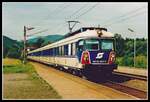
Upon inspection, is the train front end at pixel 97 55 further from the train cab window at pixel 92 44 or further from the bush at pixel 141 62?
the bush at pixel 141 62

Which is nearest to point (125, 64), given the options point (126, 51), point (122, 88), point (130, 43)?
point (126, 51)

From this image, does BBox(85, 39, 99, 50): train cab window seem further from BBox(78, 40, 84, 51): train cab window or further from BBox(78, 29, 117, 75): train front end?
BBox(78, 40, 84, 51): train cab window

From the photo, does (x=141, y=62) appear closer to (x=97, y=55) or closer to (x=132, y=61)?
(x=132, y=61)

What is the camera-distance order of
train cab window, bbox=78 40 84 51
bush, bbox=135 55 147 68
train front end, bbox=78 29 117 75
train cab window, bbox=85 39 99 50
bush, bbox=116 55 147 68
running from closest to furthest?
train front end, bbox=78 29 117 75 → train cab window, bbox=85 39 99 50 → train cab window, bbox=78 40 84 51 → bush, bbox=135 55 147 68 → bush, bbox=116 55 147 68

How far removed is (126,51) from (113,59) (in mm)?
32478

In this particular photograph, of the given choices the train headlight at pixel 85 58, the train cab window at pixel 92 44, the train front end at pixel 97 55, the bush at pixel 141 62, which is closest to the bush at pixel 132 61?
the bush at pixel 141 62

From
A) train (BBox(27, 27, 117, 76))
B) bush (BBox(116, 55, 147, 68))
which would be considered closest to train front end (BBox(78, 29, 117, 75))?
train (BBox(27, 27, 117, 76))

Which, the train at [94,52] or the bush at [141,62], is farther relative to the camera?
the bush at [141,62]

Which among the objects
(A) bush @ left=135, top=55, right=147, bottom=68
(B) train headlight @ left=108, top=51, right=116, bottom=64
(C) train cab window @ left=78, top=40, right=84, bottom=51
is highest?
(C) train cab window @ left=78, top=40, right=84, bottom=51

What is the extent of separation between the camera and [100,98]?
14.4 metres

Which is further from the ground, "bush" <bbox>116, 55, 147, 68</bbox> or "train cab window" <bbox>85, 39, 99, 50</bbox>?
"train cab window" <bbox>85, 39, 99, 50</bbox>

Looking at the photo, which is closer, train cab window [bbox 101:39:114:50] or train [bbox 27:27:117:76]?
train [bbox 27:27:117:76]

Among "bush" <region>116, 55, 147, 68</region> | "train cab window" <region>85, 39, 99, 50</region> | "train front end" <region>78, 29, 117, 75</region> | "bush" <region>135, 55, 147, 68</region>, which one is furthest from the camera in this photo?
"bush" <region>116, 55, 147, 68</region>

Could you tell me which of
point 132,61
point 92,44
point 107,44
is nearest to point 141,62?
point 132,61
